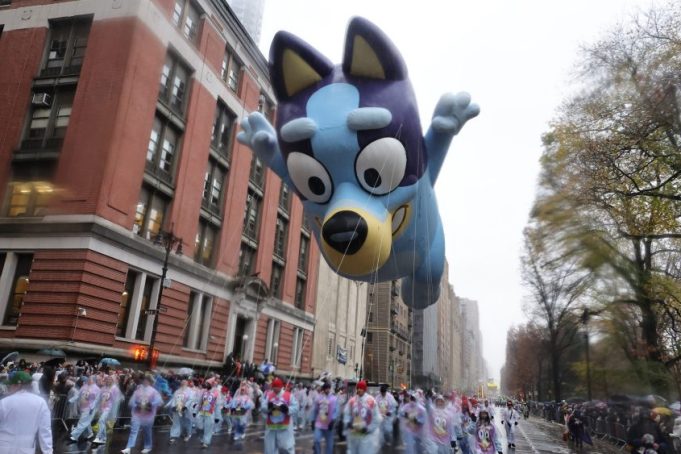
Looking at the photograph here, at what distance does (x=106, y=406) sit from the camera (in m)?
11.4

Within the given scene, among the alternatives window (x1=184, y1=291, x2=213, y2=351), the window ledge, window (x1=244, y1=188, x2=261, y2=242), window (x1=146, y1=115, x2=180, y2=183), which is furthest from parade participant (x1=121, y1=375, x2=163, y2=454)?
window (x1=244, y1=188, x2=261, y2=242)

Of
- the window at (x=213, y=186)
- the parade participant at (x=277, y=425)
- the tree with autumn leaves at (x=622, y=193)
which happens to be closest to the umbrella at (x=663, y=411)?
the tree with autumn leaves at (x=622, y=193)

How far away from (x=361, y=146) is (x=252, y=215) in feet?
89.4

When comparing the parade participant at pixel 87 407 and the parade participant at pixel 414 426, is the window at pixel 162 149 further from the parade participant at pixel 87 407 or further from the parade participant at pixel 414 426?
the parade participant at pixel 414 426

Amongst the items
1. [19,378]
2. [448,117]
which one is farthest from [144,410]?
[448,117]

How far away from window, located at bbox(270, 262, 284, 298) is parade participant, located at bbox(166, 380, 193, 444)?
1987 cm

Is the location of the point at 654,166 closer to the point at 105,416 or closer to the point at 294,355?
the point at 105,416

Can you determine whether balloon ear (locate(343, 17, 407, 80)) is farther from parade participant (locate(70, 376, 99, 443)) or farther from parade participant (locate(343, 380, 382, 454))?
parade participant (locate(70, 376, 99, 443))

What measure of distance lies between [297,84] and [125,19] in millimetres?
18309

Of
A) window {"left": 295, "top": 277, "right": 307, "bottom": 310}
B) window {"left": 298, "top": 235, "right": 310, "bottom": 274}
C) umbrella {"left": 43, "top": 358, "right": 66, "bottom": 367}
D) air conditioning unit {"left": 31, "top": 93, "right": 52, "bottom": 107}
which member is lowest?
umbrella {"left": 43, "top": 358, "right": 66, "bottom": 367}

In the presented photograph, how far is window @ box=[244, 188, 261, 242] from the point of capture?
3091 cm

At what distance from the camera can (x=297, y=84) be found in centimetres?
612

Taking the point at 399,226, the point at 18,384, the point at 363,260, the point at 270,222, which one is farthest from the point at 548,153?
the point at 270,222

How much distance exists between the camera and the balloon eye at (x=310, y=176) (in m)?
5.80
